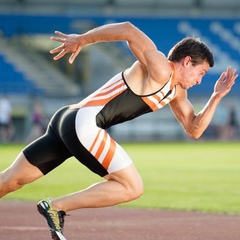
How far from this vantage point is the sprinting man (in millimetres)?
7906

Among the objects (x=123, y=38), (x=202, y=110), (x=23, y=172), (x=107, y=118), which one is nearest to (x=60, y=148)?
(x=23, y=172)

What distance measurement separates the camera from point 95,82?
4566 cm

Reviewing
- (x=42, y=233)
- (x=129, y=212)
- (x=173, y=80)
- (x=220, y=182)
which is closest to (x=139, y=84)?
(x=173, y=80)

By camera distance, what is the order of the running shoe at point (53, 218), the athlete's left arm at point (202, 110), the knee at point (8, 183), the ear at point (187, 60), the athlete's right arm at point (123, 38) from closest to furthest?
the athlete's right arm at point (123, 38)
the running shoe at point (53, 218)
the ear at point (187, 60)
the knee at point (8, 183)
the athlete's left arm at point (202, 110)

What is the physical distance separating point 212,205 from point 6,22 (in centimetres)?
3276

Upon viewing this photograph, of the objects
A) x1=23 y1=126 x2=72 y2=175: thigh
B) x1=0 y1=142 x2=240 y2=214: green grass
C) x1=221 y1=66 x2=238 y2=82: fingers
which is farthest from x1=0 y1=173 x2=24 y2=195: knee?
x1=0 y1=142 x2=240 y2=214: green grass

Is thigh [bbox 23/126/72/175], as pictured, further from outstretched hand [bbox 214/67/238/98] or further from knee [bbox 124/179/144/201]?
outstretched hand [bbox 214/67/238/98]

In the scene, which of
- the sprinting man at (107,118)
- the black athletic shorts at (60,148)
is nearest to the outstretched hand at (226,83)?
the sprinting man at (107,118)

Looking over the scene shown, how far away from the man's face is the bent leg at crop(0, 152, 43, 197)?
1.62m

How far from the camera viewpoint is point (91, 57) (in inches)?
1821

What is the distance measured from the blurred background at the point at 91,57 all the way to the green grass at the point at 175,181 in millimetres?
12071

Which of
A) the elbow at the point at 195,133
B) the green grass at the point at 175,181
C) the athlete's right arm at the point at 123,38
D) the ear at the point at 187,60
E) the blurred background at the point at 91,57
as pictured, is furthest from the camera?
the blurred background at the point at 91,57

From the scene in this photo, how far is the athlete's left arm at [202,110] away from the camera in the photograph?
8.65 m

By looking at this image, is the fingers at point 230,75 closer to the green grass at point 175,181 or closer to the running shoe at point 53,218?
the running shoe at point 53,218
